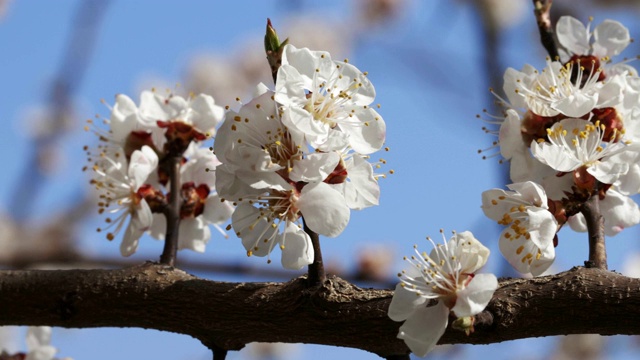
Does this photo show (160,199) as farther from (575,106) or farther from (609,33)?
(609,33)

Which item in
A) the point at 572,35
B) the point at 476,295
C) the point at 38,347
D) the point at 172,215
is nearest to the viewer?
the point at 476,295

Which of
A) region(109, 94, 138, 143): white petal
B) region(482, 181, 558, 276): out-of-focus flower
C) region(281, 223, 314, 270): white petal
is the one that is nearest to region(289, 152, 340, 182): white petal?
region(281, 223, 314, 270): white petal

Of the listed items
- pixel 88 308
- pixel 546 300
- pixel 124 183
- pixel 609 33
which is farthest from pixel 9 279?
pixel 609 33

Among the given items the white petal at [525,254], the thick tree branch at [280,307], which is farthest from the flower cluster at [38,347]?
the white petal at [525,254]

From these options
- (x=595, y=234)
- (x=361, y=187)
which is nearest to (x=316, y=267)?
(x=361, y=187)

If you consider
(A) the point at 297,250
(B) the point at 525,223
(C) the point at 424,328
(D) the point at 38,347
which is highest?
(B) the point at 525,223

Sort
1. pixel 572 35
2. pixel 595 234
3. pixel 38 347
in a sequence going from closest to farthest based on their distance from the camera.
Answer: pixel 595 234 < pixel 572 35 < pixel 38 347

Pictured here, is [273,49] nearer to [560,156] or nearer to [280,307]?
[280,307]

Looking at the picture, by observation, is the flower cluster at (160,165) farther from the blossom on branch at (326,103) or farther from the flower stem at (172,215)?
the blossom on branch at (326,103)
